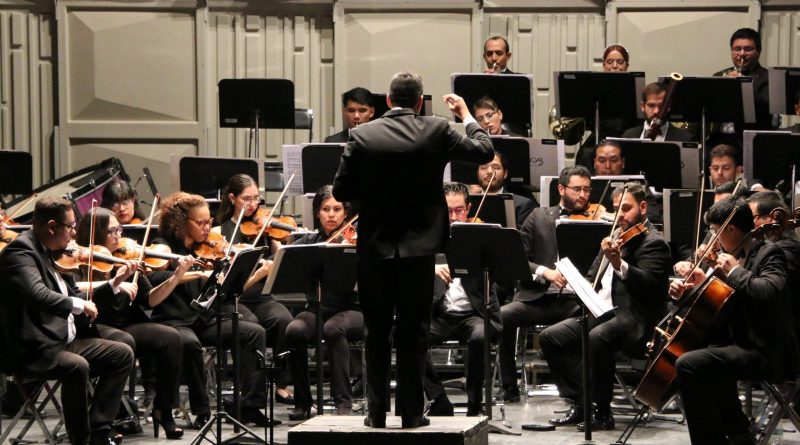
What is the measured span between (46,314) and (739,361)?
3094mm

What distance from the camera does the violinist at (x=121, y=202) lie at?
25.5ft

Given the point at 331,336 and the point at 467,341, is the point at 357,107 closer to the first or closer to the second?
the point at 331,336

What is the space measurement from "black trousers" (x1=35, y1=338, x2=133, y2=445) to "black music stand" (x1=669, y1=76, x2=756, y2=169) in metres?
3.89

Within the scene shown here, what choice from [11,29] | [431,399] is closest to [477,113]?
[431,399]

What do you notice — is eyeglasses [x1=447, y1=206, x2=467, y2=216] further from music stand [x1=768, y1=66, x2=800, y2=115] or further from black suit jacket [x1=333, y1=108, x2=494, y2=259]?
music stand [x1=768, y1=66, x2=800, y2=115]

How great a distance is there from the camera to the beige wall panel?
1038 cm

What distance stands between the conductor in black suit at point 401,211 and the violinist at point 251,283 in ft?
7.97

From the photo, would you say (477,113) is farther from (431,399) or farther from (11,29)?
(11,29)

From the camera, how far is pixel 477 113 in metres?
8.06

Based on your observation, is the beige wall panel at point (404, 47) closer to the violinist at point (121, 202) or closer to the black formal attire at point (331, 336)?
the violinist at point (121, 202)

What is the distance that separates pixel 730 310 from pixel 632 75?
10.2 ft

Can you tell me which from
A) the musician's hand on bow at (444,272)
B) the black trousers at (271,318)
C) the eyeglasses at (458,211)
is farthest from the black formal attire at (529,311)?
the black trousers at (271,318)

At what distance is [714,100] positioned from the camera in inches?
318

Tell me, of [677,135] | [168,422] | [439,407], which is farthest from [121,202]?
[677,135]
